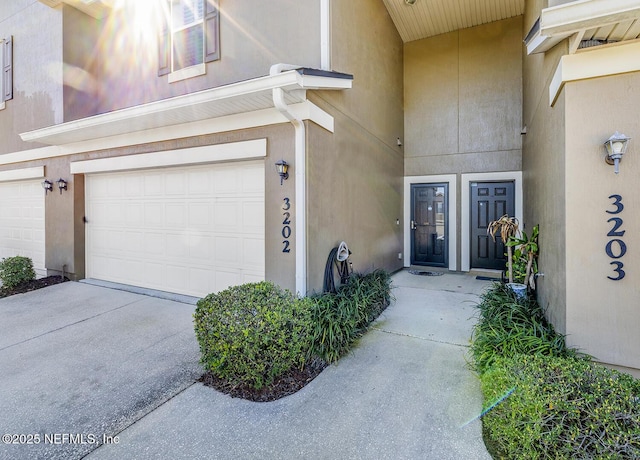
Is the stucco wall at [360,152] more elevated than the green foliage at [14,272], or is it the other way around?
the stucco wall at [360,152]

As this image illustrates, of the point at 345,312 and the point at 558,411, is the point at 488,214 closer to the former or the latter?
the point at 345,312

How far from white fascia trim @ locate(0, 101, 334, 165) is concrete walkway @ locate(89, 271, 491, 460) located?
3.10m

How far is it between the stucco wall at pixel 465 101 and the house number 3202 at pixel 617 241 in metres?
4.77

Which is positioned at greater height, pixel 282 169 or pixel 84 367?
pixel 282 169

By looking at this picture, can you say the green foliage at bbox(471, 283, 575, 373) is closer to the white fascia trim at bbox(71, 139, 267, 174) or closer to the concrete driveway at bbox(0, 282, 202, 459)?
the concrete driveway at bbox(0, 282, 202, 459)

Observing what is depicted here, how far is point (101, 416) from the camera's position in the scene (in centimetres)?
250

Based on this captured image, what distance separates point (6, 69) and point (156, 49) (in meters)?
5.07

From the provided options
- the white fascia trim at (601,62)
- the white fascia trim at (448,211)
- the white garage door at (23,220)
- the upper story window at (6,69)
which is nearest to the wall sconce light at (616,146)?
the white fascia trim at (601,62)

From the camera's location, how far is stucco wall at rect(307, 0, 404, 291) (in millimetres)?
4430

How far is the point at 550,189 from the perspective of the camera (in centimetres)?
361

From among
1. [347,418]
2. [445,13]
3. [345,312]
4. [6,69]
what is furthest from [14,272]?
[445,13]

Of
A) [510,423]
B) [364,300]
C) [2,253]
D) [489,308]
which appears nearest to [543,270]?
[489,308]

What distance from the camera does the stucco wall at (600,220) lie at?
269cm

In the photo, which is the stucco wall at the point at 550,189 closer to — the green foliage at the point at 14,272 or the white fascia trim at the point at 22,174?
the green foliage at the point at 14,272
